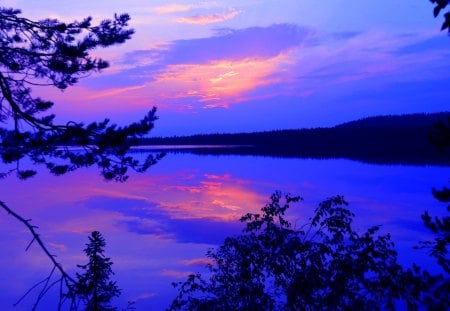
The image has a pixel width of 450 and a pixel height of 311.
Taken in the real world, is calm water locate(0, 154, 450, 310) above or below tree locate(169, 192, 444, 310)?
above

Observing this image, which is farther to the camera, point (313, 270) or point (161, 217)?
point (161, 217)

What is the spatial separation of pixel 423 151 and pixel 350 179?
3713cm

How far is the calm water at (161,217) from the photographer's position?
1496 cm

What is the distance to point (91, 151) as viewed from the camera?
618 cm

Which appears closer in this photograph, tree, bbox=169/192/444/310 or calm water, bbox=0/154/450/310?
tree, bbox=169/192/444/310

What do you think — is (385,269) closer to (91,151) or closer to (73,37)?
(91,151)

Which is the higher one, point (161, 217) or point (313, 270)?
point (161, 217)

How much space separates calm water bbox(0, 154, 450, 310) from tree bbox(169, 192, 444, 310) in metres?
5.52

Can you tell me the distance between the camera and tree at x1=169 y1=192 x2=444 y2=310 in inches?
242

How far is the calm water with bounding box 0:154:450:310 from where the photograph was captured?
1496 cm

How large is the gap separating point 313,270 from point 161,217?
62.7ft

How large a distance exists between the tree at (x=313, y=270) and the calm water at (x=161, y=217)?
552cm

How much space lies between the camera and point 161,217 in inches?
994

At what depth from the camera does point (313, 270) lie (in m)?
6.68
